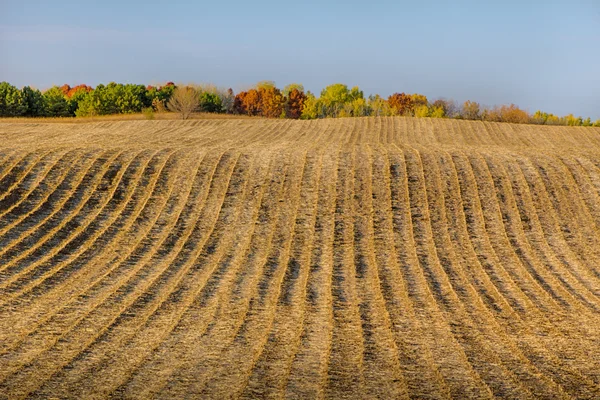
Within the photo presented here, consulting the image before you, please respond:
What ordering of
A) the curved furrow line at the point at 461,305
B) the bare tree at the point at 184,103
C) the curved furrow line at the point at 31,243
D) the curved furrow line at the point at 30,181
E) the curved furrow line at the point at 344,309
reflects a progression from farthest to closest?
the bare tree at the point at 184,103 < the curved furrow line at the point at 30,181 < the curved furrow line at the point at 31,243 < the curved furrow line at the point at 461,305 < the curved furrow line at the point at 344,309

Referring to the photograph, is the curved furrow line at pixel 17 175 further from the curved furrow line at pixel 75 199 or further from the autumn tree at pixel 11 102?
the autumn tree at pixel 11 102

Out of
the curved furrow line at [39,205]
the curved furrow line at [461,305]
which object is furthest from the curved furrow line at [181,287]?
the curved furrow line at [461,305]

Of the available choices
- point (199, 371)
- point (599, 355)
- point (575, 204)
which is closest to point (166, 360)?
point (199, 371)

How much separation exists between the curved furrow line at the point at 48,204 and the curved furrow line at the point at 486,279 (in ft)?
42.6

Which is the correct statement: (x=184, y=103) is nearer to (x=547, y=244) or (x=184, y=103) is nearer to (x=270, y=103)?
(x=270, y=103)

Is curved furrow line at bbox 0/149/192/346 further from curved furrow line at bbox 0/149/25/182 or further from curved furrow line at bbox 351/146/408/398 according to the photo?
curved furrow line at bbox 0/149/25/182

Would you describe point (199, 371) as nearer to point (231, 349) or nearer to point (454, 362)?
point (231, 349)

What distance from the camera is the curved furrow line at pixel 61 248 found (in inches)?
631

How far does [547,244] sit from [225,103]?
9661 cm

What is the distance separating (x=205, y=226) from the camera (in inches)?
803

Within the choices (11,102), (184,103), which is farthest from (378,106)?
(11,102)

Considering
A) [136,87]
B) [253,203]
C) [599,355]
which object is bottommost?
[599,355]

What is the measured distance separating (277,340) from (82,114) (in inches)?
2808

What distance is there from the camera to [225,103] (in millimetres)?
112625
